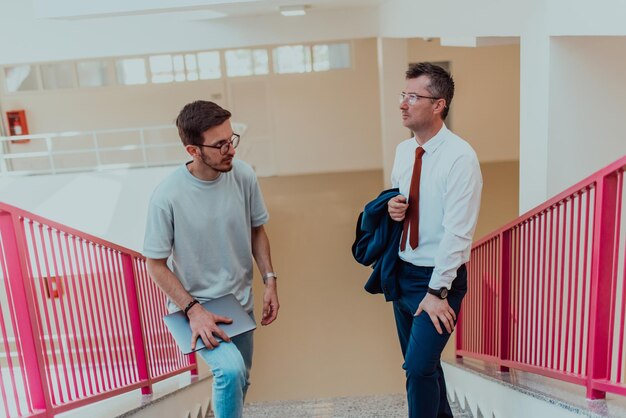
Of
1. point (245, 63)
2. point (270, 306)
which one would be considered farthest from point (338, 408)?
point (245, 63)

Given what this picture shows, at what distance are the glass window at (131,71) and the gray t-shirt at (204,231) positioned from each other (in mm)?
10983

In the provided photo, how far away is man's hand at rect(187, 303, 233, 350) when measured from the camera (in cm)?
244

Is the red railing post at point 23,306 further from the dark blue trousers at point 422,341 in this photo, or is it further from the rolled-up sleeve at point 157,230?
the dark blue trousers at point 422,341

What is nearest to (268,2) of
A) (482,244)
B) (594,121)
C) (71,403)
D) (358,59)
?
(482,244)

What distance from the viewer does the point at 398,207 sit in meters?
2.62

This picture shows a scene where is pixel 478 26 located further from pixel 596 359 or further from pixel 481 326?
pixel 596 359

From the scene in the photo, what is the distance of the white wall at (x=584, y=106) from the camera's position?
310 cm

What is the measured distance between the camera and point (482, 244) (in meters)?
4.07

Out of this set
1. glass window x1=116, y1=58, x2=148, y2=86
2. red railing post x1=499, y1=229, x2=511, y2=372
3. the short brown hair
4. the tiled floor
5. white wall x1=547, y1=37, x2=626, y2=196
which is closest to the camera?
the short brown hair

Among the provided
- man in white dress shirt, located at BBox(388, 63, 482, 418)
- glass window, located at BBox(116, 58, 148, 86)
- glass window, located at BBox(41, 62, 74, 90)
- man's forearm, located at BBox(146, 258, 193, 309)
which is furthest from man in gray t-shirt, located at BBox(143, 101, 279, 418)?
glass window, located at BBox(41, 62, 74, 90)

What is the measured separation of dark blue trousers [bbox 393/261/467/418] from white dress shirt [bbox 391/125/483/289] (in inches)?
4.7

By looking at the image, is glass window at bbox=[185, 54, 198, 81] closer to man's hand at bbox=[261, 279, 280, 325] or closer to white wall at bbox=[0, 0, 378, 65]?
white wall at bbox=[0, 0, 378, 65]

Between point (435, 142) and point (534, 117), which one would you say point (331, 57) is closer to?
point (534, 117)

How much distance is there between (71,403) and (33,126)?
1146cm
